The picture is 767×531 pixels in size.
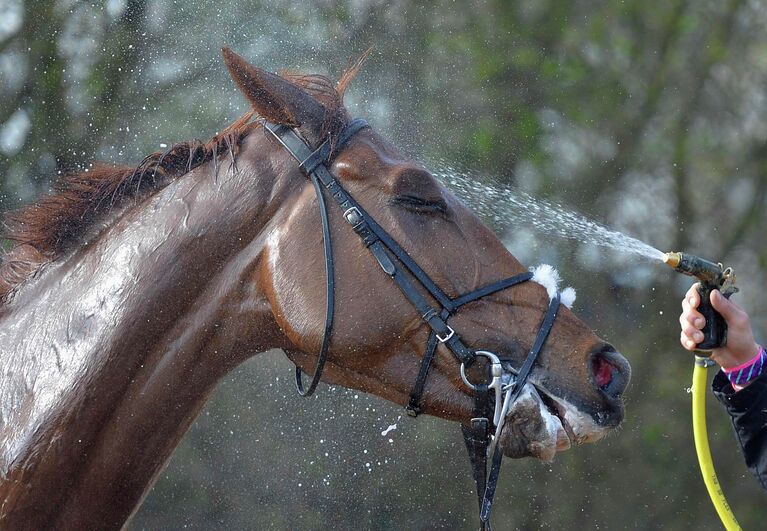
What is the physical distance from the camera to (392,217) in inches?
97.1

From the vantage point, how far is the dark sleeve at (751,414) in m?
2.52

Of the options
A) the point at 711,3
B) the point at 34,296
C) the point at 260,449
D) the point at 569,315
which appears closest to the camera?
the point at 569,315

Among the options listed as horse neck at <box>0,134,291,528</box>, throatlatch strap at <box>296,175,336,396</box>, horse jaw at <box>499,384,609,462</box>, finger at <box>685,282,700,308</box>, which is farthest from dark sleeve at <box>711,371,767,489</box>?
horse neck at <box>0,134,291,528</box>

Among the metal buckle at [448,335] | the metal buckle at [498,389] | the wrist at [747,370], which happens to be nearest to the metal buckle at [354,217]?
the metal buckle at [448,335]

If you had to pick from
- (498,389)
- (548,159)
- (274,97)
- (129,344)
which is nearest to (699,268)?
(498,389)

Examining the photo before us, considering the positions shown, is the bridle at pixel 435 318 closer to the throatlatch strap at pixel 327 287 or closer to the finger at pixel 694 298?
the throatlatch strap at pixel 327 287

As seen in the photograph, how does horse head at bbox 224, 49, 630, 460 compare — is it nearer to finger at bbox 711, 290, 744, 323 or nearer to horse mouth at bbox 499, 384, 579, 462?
A: horse mouth at bbox 499, 384, 579, 462

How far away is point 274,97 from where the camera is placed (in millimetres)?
2498

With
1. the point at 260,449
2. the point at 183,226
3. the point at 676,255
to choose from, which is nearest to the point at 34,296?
the point at 183,226

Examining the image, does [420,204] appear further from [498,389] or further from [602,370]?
[602,370]

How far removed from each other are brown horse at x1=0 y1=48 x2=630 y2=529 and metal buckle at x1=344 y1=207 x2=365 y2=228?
0.02 metres

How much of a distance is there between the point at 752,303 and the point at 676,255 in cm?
434

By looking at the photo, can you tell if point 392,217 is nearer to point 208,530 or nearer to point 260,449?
point 260,449

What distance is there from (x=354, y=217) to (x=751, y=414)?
4.17 feet
